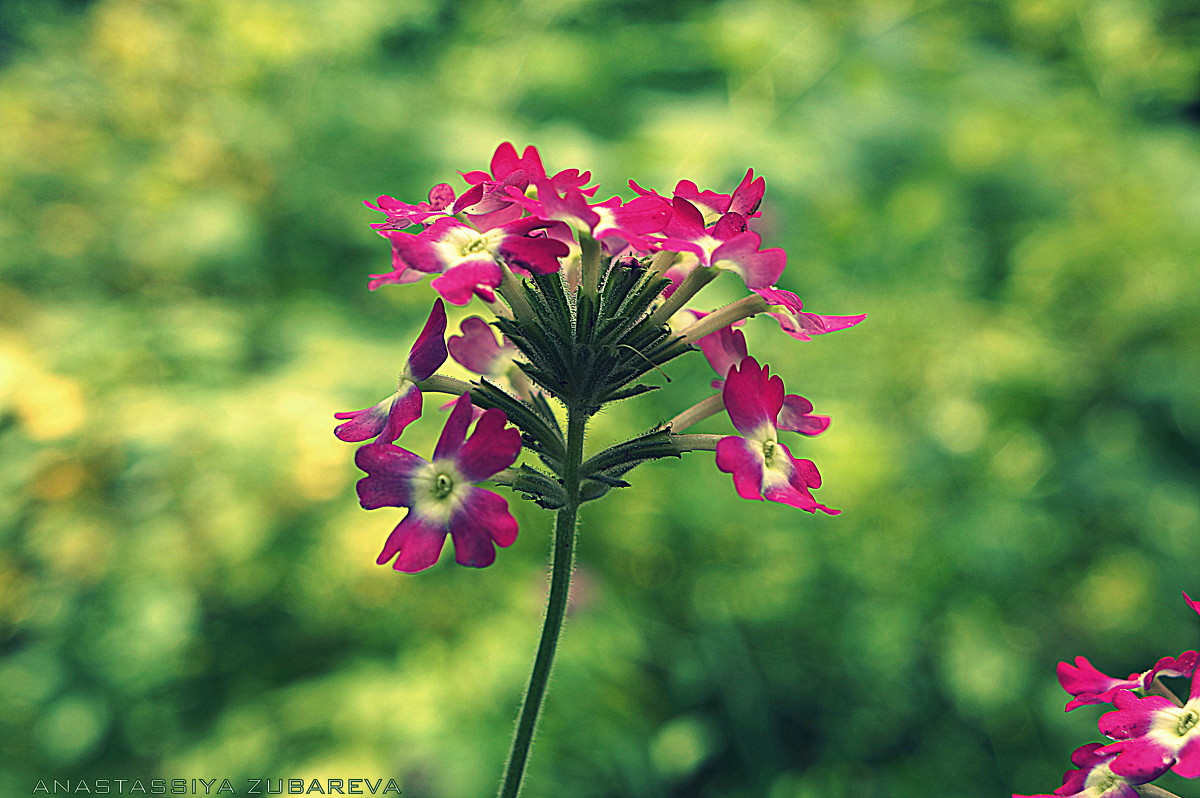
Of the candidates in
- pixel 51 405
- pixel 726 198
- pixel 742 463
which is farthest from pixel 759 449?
pixel 51 405

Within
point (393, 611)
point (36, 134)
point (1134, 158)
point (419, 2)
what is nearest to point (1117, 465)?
point (1134, 158)

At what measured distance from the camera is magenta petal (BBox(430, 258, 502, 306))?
65cm

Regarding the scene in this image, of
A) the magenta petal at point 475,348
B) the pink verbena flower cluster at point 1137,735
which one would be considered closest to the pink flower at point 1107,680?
the pink verbena flower cluster at point 1137,735

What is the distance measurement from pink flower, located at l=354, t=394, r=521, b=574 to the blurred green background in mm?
1386

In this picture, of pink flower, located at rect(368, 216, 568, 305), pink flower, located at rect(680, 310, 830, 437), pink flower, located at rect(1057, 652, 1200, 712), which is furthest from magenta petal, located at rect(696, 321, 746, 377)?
pink flower, located at rect(1057, 652, 1200, 712)

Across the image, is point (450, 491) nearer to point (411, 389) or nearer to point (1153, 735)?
point (411, 389)

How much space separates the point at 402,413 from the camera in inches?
29.3

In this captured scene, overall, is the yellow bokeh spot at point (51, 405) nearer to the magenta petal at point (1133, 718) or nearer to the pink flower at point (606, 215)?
the pink flower at point (606, 215)

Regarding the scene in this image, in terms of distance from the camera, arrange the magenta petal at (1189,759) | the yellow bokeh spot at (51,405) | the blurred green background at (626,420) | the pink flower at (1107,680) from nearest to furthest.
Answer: the magenta petal at (1189,759) < the pink flower at (1107,680) < the blurred green background at (626,420) < the yellow bokeh spot at (51,405)

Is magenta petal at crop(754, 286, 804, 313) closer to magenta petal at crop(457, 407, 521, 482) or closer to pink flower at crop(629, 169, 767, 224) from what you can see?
pink flower at crop(629, 169, 767, 224)

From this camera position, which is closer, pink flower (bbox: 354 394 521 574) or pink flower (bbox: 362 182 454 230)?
pink flower (bbox: 354 394 521 574)

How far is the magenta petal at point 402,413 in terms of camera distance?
738mm

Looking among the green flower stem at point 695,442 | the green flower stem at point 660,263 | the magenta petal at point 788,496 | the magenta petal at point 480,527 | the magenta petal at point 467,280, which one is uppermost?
the magenta petal at point 467,280

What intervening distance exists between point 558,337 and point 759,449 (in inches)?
7.4
